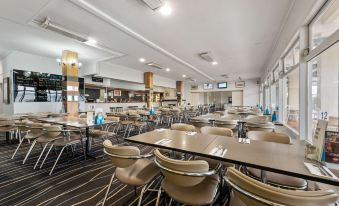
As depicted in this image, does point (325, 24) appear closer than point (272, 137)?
Yes

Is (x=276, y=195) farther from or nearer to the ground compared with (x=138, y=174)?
farther from the ground

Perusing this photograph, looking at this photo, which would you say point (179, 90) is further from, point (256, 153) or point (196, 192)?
point (196, 192)

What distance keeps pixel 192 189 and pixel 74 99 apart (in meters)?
6.00

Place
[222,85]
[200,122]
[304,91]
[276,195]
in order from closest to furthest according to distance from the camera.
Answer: [276,195] → [304,91] → [200,122] → [222,85]

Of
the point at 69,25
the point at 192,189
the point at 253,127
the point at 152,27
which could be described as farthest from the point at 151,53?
the point at 192,189

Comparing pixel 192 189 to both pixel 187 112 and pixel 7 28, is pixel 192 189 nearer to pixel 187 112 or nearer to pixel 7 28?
pixel 7 28

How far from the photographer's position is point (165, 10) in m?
3.11

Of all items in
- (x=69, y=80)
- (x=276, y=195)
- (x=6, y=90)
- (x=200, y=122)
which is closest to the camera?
(x=276, y=195)

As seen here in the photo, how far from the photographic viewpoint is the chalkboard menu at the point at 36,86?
5.89 meters

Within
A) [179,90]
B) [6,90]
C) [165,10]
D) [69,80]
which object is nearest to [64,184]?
[165,10]

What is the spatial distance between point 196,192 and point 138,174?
65cm

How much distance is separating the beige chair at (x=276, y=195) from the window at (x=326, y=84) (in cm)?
144

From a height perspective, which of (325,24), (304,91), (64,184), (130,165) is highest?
(325,24)

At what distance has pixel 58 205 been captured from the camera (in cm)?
189
